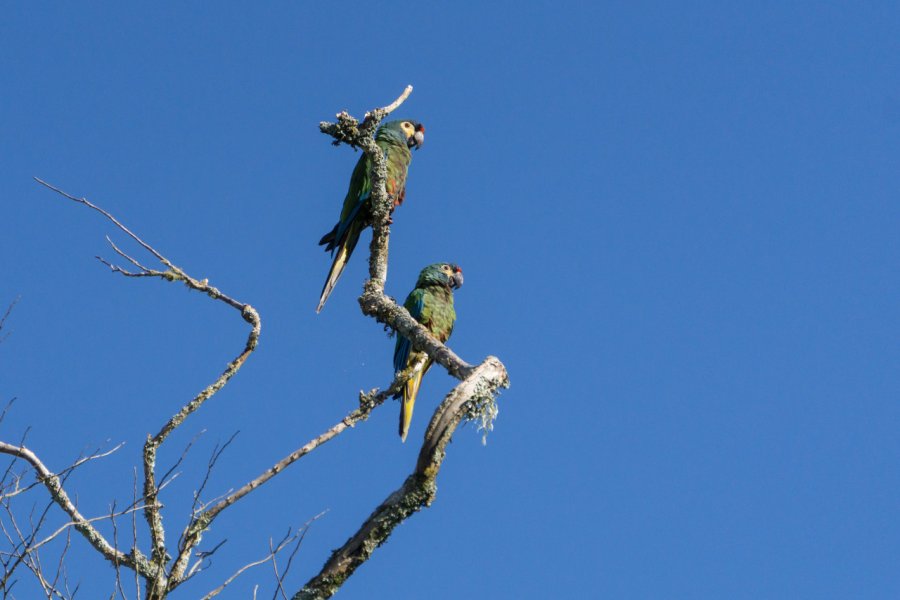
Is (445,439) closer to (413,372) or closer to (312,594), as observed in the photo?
(312,594)

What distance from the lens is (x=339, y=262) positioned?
229 inches

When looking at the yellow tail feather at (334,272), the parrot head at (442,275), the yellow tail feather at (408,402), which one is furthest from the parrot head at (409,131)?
the yellow tail feather at (408,402)

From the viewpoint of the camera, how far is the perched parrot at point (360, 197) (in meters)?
5.85

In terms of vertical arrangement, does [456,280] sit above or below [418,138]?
below

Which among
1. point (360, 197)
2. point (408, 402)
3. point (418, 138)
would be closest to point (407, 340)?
point (408, 402)

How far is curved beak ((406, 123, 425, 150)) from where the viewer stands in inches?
290

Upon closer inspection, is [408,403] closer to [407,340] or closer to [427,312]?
[407,340]

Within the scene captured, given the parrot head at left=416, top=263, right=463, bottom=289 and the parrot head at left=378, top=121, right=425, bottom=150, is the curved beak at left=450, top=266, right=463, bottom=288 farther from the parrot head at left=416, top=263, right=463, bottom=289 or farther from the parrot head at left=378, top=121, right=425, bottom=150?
the parrot head at left=378, top=121, right=425, bottom=150

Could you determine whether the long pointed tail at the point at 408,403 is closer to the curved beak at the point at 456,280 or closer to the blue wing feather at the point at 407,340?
the blue wing feather at the point at 407,340

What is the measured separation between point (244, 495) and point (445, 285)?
4.22 m

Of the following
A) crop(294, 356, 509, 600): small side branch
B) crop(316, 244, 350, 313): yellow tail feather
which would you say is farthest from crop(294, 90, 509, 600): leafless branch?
crop(316, 244, 350, 313): yellow tail feather

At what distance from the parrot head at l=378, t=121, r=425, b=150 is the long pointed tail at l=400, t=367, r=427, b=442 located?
187 centimetres

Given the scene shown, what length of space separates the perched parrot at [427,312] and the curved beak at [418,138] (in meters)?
0.99

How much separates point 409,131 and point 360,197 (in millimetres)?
1410
